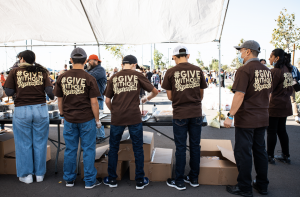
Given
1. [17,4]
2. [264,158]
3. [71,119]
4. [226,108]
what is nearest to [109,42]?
[17,4]

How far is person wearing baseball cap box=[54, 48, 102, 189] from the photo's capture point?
9.66ft

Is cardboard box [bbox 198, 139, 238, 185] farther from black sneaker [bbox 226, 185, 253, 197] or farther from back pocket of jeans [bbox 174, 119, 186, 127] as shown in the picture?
back pocket of jeans [bbox 174, 119, 186, 127]

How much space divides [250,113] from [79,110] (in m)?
2.16

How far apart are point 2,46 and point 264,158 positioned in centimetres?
665

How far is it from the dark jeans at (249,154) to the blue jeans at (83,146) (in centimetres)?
192

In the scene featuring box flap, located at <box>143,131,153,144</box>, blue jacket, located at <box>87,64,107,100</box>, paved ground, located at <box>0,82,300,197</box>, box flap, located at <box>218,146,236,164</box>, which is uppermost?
blue jacket, located at <box>87,64,107,100</box>

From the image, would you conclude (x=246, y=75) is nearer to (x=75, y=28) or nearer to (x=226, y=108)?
(x=75, y=28)

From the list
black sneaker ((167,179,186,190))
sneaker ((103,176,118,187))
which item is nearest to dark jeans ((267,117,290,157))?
black sneaker ((167,179,186,190))

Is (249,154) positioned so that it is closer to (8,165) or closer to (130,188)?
(130,188)

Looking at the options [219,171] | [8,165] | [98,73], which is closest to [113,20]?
[98,73]

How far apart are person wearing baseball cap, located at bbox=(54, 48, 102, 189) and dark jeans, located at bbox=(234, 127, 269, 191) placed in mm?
1895

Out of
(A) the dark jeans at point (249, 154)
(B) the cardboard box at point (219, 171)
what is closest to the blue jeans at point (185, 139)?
(B) the cardboard box at point (219, 171)

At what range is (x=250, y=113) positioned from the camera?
8.93 ft

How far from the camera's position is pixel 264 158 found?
2861 millimetres
